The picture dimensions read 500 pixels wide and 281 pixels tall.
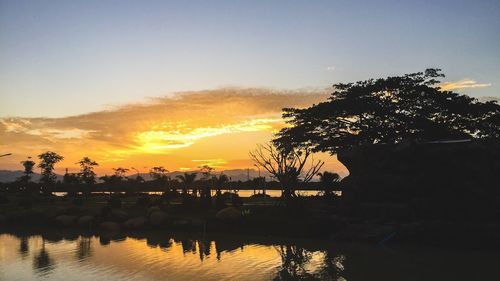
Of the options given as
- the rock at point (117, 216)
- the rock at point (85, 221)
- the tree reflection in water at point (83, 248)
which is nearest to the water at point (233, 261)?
the tree reflection in water at point (83, 248)

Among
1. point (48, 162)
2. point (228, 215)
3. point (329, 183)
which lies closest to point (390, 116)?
point (329, 183)

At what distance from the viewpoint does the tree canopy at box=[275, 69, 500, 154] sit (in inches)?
1323

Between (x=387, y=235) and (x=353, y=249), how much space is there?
8.49 feet

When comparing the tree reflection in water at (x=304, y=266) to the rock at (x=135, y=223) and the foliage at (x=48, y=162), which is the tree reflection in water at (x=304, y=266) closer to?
the rock at (x=135, y=223)

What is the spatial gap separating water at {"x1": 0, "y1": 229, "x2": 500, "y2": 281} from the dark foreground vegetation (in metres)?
1.99

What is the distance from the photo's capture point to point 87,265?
55.1 feet

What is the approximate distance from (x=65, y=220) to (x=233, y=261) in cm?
1865

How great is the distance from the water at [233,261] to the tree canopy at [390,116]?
51.7ft

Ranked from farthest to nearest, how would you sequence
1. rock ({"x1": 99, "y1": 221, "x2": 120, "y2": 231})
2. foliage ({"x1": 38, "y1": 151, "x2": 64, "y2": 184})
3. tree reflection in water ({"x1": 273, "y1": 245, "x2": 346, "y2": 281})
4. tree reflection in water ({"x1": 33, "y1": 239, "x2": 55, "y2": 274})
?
foliage ({"x1": 38, "y1": 151, "x2": 64, "y2": 184}) < rock ({"x1": 99, "y1": 221, "x2": 120, "y2": 231}) < tree reflection in water ({"x1": 33, "y1": 239, "x2": 55, "y2": 274}) < tree reflection in water ({"x1": 273, "y1": 245, "x2": 346, "y2": 281})

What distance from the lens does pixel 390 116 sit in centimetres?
3522

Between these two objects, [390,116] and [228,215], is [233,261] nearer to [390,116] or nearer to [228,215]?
[228,215]

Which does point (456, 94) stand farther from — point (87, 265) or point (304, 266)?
point (87, 265)

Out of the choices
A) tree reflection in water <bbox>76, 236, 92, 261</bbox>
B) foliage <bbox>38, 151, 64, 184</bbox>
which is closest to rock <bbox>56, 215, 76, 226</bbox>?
tree reflection in water <bbox>76, 236, 92, 261</bbox>

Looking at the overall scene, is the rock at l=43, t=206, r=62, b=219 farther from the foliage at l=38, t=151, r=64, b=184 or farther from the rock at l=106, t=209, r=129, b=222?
the foliage at l=38, t=151, r=64, b=184
